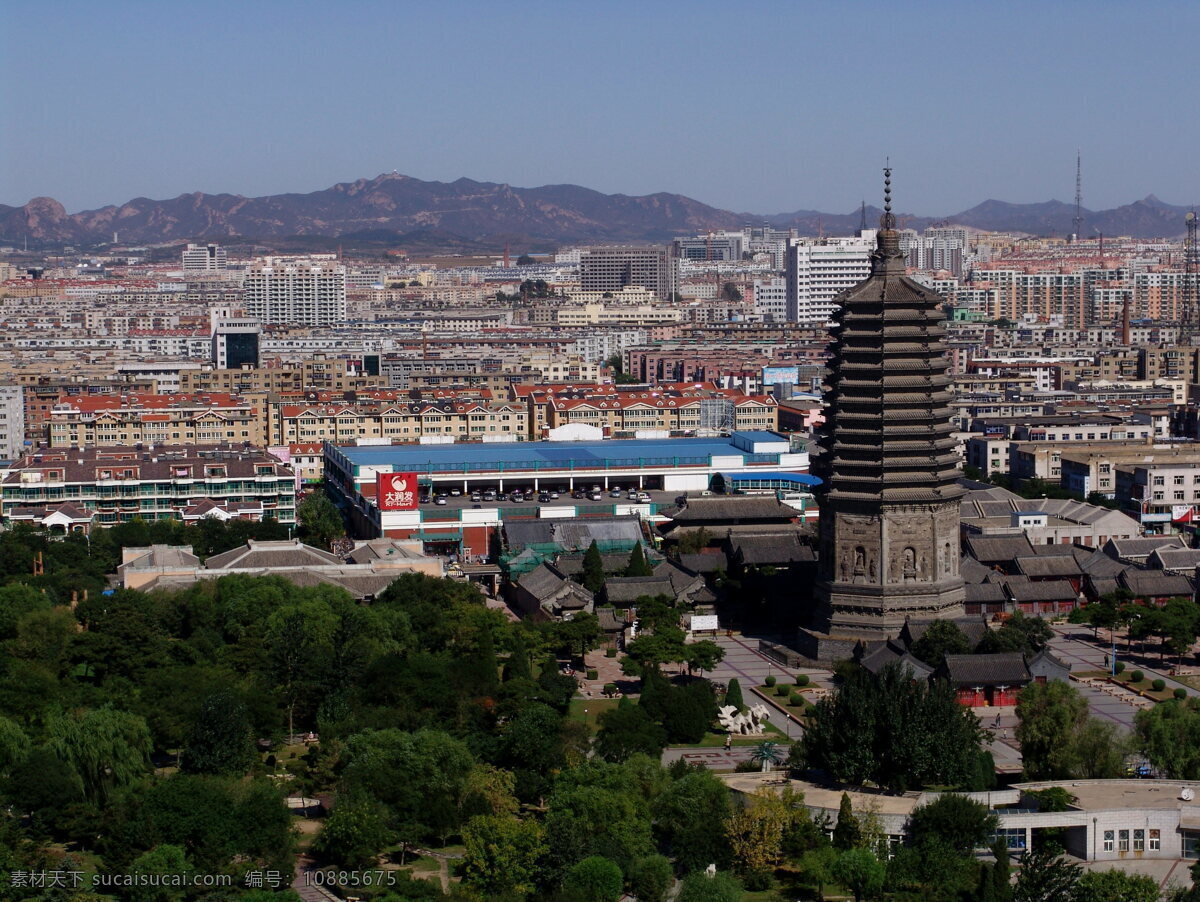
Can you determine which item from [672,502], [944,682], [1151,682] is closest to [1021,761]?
[944,682]

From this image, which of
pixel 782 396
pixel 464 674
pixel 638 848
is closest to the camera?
pixel 638 848

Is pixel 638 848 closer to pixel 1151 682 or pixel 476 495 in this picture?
pixel 1151 682

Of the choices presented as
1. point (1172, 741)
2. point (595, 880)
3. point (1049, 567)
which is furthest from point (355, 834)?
point (1049, 567)

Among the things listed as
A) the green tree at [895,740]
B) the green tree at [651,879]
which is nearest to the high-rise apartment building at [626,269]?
the green tree at [895,740]

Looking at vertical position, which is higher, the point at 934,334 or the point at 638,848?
the point at 934,334

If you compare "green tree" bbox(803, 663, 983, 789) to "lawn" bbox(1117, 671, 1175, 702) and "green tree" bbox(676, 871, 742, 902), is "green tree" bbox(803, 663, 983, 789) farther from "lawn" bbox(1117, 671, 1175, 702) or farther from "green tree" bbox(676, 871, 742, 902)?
"lawn" bbox(1117, 671, 1175, 702)

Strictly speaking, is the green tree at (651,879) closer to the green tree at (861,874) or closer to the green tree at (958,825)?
the green tree at (861,874)

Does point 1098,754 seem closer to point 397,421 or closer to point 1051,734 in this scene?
point 1051,734
